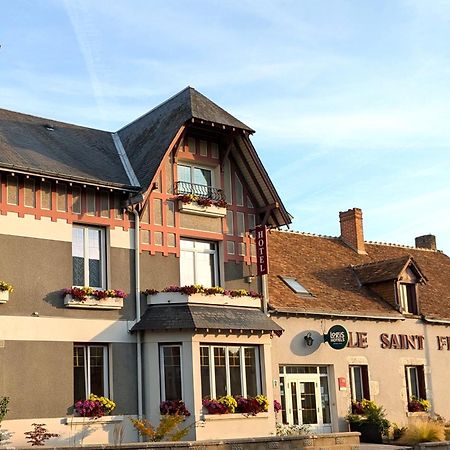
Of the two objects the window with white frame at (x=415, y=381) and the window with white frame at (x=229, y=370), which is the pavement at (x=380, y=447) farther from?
the window with white frame at (x=415, y=381)

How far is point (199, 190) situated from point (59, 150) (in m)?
3.88

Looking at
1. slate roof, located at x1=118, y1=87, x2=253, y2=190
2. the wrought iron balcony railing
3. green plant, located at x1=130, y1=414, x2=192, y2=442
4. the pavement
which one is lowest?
the pavement

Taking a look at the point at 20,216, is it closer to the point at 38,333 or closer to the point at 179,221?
the point at 38,333

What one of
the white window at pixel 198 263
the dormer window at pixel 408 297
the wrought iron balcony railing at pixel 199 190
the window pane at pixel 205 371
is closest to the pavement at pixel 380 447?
the window pane at pixel 205 371

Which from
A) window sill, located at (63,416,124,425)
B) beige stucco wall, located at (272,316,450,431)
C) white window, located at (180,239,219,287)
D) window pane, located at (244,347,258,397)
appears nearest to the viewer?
window sill, located at (63,416,124,425)

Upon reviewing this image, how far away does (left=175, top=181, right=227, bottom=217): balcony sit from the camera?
2036 centimetres

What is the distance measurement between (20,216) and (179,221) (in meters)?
4.40

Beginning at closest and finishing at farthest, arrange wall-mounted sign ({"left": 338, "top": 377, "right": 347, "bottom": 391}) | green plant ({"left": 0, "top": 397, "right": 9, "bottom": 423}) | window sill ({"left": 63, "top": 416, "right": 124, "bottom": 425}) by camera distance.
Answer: green plant ({"left": 0, "top": 397, "right": 9, "bottom": 423}) → window sill ({"left": 63, "top": 416, "right": 124, "bottom": 425}) → wall-mounted sign ({"left": 338, "top": 377, "right": 347, "bottom": 391})

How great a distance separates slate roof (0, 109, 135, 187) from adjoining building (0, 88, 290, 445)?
0.06 meters

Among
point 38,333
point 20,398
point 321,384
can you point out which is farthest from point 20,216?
point 321,384

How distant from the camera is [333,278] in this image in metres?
26.7

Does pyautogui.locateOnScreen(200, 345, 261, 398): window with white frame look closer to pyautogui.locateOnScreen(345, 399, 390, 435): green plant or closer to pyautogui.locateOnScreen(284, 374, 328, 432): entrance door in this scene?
pyautogui.locateOnScreen(284, 374, 328, 432): entrance door

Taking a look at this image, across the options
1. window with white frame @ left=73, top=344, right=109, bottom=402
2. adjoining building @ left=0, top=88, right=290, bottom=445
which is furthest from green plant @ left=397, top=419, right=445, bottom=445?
window with white frame @ left=73, top=344, right=109, bottom=402

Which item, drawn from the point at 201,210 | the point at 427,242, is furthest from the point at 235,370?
the point at 427,242
